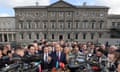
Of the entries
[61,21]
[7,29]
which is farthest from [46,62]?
[7,29]

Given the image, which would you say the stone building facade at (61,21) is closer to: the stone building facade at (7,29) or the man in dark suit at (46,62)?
the stone building facade at (7,29)

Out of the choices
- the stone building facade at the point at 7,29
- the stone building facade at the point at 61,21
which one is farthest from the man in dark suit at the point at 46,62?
the stone building facade at the point at 7,29

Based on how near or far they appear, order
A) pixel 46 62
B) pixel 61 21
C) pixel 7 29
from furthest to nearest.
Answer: pixel 7 29 < pixel 61 21 < pixel 46 62

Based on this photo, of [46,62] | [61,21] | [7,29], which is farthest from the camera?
[7,29]

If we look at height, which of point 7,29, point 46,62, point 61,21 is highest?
point 46,62

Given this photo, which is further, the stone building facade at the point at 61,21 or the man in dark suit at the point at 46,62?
the stone building facade at the point at 61,21

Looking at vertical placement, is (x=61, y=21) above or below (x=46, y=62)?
below

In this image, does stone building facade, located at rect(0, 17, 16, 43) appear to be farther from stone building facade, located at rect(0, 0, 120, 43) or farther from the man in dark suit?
the man in dark suit

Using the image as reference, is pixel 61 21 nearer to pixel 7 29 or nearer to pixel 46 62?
pixel 7 29

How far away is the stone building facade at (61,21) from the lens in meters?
60.3

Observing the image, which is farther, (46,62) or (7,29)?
(7,29)

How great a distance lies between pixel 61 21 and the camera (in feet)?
200

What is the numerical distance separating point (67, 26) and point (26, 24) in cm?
1166

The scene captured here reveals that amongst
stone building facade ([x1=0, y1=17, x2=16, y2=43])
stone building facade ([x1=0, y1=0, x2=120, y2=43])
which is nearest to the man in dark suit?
stone building facade ([x1=0, y1=0, x2=120, y2=43])
